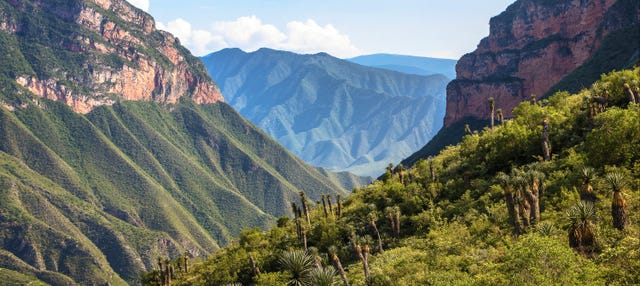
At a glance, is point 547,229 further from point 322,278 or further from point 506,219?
point 322,278

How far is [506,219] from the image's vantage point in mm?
56406

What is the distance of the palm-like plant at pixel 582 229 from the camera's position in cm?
4041

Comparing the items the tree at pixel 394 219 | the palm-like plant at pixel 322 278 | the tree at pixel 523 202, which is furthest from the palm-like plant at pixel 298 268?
the tree at pixel 523 202

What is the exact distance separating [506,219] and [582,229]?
52.3 ft

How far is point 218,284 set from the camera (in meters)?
85.2

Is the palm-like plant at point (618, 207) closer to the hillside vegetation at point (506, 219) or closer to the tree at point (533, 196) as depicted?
the hillside vegetation at point (506, 219)

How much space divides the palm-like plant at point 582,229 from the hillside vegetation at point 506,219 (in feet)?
0.25

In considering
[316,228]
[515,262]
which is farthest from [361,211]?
[515,262]

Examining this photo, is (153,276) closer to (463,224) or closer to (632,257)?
(463,224)

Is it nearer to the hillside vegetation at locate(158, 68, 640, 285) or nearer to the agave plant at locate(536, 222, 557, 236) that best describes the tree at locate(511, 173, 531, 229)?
the hillside vegetation at locate(158, 68, 640, 285)

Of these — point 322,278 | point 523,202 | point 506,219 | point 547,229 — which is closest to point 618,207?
point 547,229

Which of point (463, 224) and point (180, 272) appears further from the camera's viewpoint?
point (180, 272)

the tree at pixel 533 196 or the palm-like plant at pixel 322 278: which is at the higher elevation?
the tree at pixel 533 196

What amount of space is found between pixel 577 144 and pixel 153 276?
259ft
